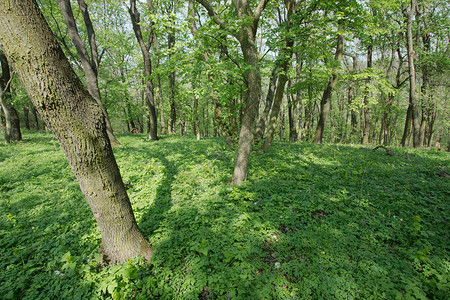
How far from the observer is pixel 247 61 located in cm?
542

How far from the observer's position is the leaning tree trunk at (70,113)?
82.2 inches

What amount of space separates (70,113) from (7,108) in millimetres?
13109

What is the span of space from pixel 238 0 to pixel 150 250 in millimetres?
6503

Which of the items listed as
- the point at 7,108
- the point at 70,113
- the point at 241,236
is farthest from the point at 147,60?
the point at 241,236

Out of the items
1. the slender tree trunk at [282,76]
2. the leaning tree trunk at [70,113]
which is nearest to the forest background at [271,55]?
the slender tree trunk at [282,76]

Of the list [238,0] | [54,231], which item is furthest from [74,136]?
[238,0]

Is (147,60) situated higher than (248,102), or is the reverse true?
(147,60)

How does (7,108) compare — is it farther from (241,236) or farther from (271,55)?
(271,55)

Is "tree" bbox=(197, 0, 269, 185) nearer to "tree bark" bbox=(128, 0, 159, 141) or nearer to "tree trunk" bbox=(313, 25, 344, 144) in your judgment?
"tree bark" bbox=(128, 0, 159, 141)

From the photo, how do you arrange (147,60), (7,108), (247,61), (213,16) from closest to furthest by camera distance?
1. (213,16)
2. (247,61)
3. (7,108)
4. (147,60)

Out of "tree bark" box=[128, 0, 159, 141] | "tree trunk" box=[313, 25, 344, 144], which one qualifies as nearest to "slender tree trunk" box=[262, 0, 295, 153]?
"tree trunk" box=[313, 25, 344, 144]

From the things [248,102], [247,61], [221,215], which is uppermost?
[247,61]

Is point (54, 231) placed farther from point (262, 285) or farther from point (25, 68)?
point (262, 285)

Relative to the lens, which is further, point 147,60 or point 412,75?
point 412,75
